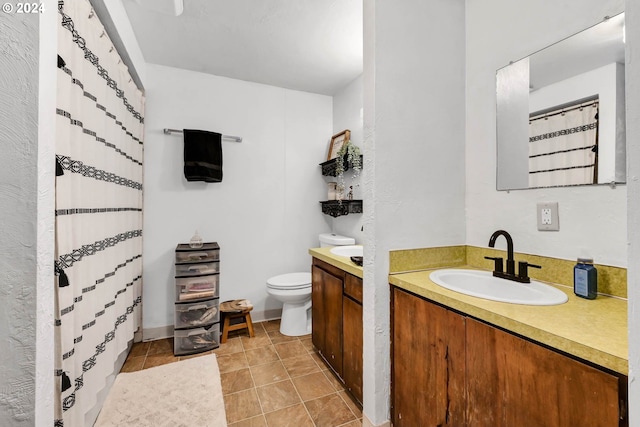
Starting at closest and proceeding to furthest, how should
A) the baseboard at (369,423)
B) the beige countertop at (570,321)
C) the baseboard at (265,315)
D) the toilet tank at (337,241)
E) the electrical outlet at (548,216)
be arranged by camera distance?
the beige countertop at (570,321) → the electrical outlet at (548,216) → the baseboard at (369,423) → the toilet tank at (337,241) → the baseboard at (265,315)

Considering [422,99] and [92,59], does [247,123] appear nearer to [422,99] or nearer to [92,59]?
[92,59]

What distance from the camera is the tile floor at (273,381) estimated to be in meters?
1.54

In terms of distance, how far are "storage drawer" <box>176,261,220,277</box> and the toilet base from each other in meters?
0.74

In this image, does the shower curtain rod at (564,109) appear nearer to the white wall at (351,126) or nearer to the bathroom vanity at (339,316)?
the bathroom vanity at (339,316)

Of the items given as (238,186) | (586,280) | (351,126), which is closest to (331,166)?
(351,126)

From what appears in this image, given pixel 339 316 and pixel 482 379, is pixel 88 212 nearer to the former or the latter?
pixel 339 316

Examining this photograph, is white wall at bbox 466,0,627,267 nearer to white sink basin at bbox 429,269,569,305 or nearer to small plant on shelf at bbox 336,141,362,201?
white sink basin at bbox 429,269,569,305

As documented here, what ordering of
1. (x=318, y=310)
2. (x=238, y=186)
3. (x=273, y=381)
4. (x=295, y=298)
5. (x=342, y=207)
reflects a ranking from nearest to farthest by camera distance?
1. (x=273, y=381)
2. (x=318, y=310)
3. (x=295, y=298)
4. (x=342, y=207)
5. (x=238, y=186)

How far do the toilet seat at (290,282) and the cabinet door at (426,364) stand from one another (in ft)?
3.90

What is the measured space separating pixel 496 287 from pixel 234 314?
82.0 inches

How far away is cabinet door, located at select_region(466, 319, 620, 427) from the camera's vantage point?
0.66m

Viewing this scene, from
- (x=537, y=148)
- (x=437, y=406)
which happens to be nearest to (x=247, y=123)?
(x=537, y=148)

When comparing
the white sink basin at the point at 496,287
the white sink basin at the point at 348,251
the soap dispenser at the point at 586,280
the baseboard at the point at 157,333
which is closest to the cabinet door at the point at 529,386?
the white sink basin at the point at 496,287

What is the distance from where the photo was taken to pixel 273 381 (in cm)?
186
